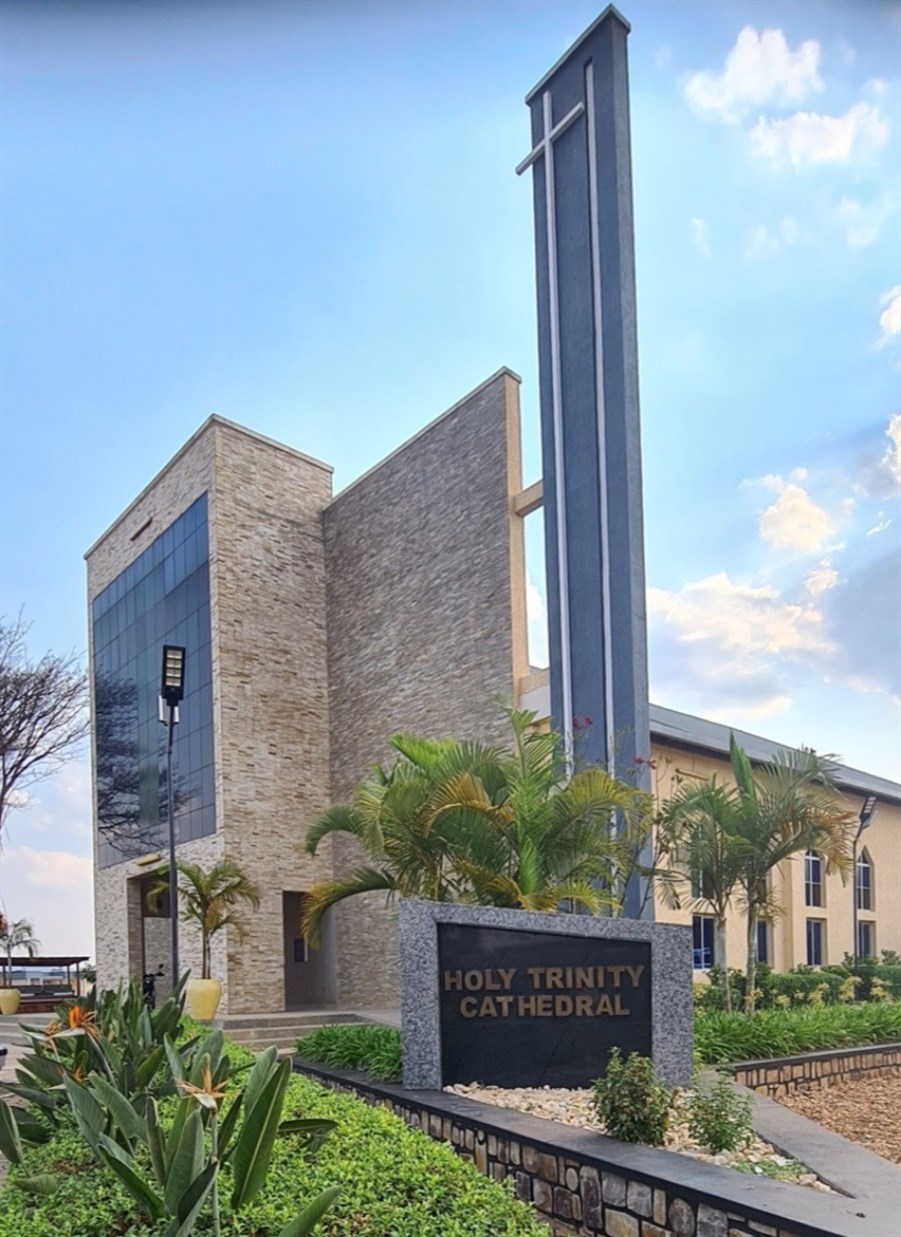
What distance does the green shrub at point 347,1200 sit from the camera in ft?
13.7

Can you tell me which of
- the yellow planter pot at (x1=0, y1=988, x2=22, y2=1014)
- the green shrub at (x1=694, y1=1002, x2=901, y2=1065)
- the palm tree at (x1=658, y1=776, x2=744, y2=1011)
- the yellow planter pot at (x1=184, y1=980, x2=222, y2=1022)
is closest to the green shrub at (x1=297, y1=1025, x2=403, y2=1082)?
the green shrub at (x1=694, y1=1002, x2=901, y2=1065)

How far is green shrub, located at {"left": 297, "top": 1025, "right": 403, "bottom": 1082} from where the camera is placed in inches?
380

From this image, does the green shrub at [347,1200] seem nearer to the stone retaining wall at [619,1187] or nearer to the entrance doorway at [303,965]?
the stone retaining wall at [619,1187]

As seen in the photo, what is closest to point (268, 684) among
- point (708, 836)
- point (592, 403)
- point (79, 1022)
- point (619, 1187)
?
point (592, 403)

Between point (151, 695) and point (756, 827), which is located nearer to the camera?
point (756, 827)

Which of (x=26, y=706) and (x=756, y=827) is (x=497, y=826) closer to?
(x=756, y=827)

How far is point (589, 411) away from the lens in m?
16.8

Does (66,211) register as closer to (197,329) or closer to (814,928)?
(197,329)

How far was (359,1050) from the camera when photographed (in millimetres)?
10617

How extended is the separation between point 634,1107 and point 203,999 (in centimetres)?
1567

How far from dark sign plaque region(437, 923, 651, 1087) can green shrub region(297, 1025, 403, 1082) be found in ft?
3.13

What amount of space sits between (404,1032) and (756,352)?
341 inches

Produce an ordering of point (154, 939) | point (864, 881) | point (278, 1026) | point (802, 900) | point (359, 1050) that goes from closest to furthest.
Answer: point (359, 1050) < point (278, 1026) < point (802, 900) < point (154, 939) < point (864, 881)

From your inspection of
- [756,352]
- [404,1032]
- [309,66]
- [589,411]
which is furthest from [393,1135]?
[589,411]
